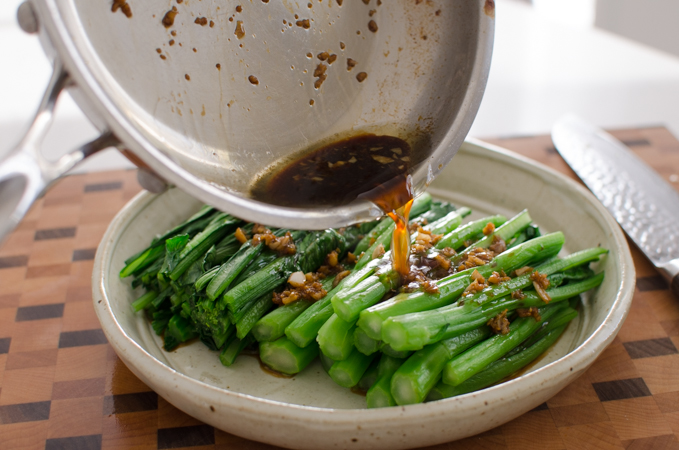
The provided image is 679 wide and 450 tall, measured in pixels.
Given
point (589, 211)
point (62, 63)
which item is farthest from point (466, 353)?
point (62, 63)

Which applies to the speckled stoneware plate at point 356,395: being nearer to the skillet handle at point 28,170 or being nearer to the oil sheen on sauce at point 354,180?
the oil sheen on sauce at point 354,180

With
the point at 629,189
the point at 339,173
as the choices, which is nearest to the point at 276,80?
the point at 339,173

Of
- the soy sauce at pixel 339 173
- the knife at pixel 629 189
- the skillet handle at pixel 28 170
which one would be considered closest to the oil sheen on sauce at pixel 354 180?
the soy sauce at pixel 339 173

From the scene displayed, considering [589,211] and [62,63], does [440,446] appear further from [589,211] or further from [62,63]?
[62,63]

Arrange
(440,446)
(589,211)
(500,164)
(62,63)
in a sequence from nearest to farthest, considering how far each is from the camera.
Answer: (62,63)
(440,446)
(589,211)
(500,164)

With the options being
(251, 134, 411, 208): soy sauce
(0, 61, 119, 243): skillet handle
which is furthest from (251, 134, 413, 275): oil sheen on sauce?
(0, 61, 119, 243): skillet handle

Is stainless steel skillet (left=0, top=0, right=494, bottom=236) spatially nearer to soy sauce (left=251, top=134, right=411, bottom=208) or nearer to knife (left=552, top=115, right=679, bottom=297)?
soy sauce (left=251, top=134, right=411, bottom=208)

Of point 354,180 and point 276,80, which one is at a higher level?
point 276,80

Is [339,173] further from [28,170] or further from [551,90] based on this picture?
[551,90]
